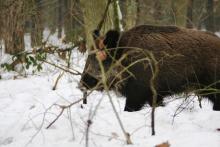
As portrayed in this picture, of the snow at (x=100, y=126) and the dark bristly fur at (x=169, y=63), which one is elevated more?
the dark bristly fur at (x=169, y=63)

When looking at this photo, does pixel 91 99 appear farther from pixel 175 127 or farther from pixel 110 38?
pixel 175 127

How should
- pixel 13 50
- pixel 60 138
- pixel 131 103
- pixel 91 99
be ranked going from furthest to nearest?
pixel 13 50
pixel 91 99
pixel 131 103
pixel 60 138

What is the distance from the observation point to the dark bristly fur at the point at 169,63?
5.79m

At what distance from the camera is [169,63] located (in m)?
5.89

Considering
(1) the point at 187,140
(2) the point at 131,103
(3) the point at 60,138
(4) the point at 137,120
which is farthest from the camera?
(2) the point at 131,103

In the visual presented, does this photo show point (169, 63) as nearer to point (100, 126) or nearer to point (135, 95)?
point (135, 95)

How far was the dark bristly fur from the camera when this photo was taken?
5785mm

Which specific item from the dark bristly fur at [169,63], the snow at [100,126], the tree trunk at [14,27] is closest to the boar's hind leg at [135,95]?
the dark bristly fur at [169,63]

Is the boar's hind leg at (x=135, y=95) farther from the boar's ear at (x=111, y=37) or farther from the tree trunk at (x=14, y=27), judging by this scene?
the tree trunk at (x=14, y=27)

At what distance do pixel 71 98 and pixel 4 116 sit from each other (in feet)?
4.85

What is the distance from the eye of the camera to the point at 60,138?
175 inches

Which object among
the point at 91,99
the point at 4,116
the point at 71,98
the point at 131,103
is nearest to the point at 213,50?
the point at 131,103

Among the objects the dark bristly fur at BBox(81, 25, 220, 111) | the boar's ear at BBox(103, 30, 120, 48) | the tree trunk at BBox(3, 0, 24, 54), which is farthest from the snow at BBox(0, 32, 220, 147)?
the tree trunk at BBox(3, 0, 24, 54)

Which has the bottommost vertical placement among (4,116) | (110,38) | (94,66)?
(4,116)
